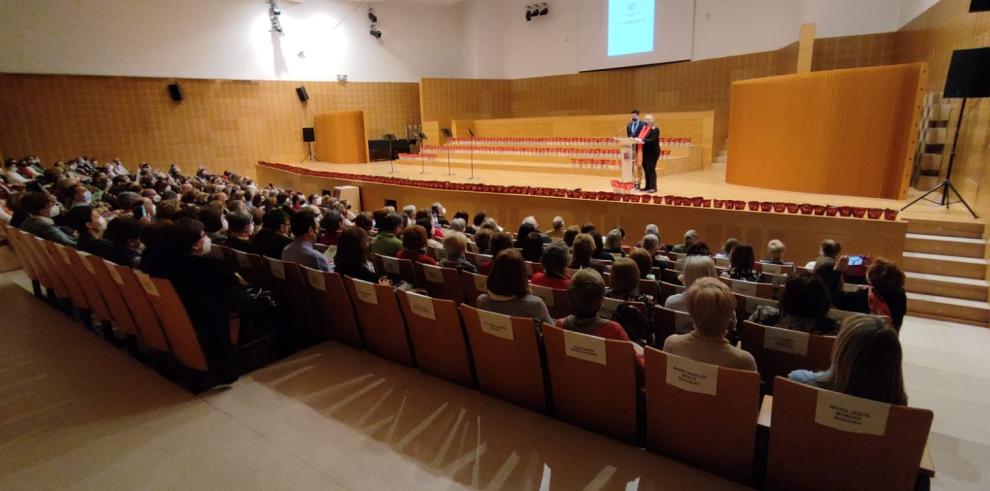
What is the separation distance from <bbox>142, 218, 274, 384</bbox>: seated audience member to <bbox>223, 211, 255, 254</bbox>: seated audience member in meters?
0.94

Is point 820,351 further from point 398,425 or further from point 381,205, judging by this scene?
point 381,205

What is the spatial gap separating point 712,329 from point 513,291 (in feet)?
2.97

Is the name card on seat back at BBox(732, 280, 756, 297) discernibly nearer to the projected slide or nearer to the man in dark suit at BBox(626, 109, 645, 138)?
the man in dark suit at BBox(626, 109, 645, 138)

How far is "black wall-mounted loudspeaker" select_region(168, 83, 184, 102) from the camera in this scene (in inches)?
502

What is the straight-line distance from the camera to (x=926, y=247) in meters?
4.99

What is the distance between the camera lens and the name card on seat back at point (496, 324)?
2.27 metres

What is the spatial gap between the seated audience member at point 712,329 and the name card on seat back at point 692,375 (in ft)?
0.23

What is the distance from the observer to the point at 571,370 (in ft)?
7.13

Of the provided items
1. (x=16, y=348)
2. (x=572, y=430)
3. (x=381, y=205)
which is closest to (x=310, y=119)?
(x=381, y=205)

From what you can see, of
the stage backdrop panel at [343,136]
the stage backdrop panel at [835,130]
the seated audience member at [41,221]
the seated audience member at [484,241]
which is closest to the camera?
the seated audience member at [41,221]

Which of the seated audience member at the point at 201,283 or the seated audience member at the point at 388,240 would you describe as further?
the seated audience member at the point at 388,240

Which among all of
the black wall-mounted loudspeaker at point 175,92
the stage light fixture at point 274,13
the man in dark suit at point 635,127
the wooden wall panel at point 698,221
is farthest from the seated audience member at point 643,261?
the stage light fixture at point 274,13

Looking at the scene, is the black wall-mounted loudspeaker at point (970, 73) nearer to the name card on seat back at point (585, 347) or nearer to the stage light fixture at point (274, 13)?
the name card on seat back at point (585, 347)

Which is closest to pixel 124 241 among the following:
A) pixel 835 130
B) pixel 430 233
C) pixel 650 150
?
pixel 430 233
